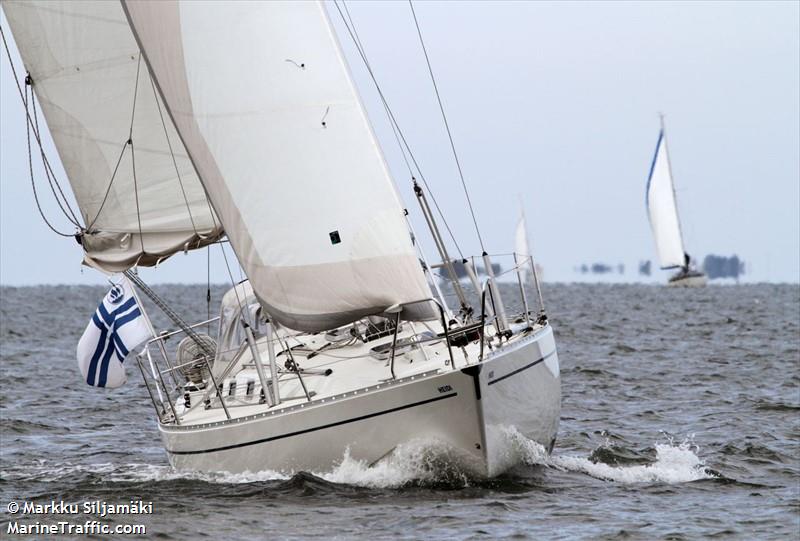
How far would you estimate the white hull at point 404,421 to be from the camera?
9.84 m

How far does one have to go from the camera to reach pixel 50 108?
1398 centimetres

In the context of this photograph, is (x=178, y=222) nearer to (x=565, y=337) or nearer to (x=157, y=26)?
(x=157, y=26)

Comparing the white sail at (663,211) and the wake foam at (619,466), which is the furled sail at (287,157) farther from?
the white sail at (663,211)

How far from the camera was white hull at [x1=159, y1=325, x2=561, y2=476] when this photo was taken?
32.3 feet

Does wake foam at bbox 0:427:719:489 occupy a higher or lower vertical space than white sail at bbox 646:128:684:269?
lower

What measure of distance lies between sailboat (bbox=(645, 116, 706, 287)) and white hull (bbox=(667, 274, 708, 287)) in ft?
10.4

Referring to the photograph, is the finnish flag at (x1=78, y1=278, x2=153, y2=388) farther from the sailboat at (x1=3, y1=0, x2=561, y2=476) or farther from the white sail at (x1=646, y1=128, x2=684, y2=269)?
the white sail at (x1=646, y1=128, x2=684, y2=269)

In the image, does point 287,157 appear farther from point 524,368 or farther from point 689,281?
point 689,281

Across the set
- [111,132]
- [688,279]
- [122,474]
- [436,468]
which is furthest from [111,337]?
[688,279]

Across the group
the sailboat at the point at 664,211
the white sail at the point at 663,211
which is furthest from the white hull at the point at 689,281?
the white sail at the point at 663,211

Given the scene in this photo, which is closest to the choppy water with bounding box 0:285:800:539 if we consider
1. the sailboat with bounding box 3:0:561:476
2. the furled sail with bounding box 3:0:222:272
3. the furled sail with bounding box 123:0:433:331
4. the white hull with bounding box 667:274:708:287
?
the sailboat with bounding box 3:0:561:476

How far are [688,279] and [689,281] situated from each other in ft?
0.43

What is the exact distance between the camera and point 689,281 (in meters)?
75.9

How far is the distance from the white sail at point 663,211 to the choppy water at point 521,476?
4698cm
